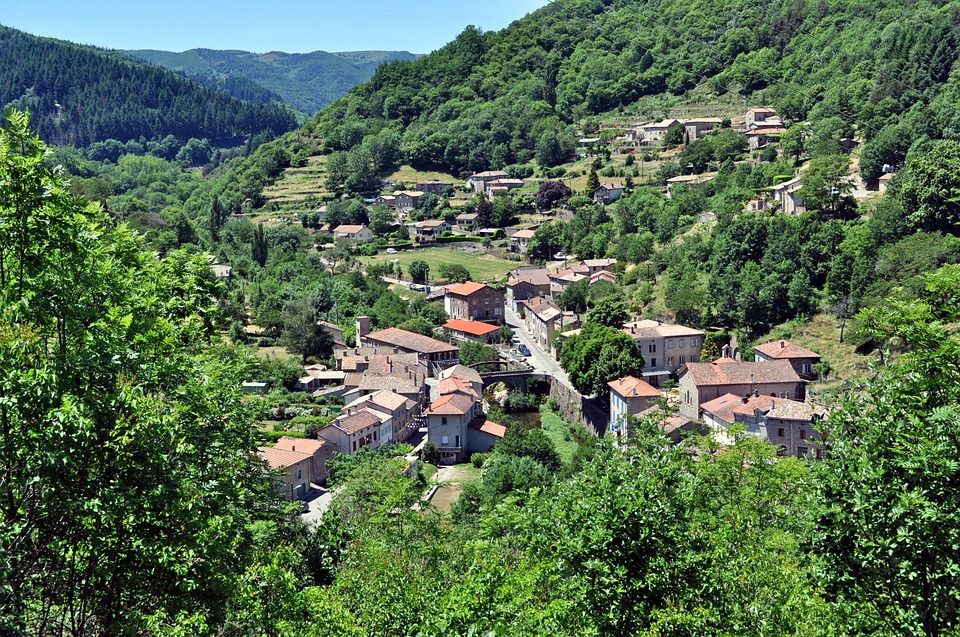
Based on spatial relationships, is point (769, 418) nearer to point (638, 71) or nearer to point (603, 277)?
point (603, 277)

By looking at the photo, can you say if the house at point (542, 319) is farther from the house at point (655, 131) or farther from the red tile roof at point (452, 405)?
the house at point (655, 131)

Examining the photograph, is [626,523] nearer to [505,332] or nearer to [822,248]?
[822,248]

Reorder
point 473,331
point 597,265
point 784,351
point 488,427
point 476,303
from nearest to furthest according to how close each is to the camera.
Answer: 1. point 488,427
2. point 784,351
3. point 473,331
4. point 476,303
5. point 597,265

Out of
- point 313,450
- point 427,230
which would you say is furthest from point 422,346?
point 427,230

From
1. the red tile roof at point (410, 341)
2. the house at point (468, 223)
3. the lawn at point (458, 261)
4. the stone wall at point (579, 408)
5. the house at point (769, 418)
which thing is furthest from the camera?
the house at point (468, 223)

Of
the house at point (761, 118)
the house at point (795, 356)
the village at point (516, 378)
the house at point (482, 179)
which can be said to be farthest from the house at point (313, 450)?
the house at point (482, 179)
